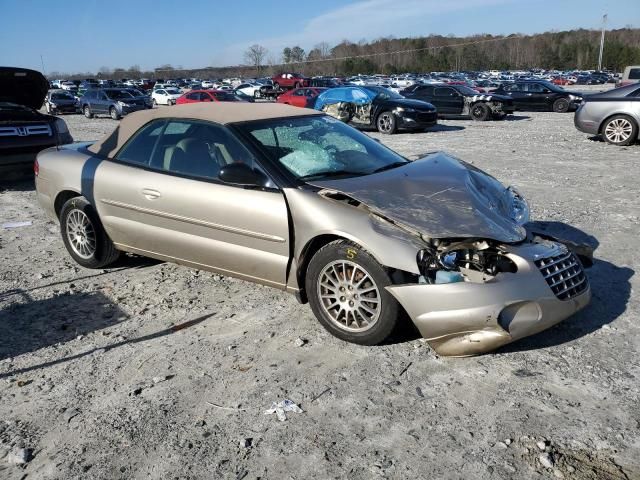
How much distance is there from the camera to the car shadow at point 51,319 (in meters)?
4.00

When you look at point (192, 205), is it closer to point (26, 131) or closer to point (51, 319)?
point (51, 319)

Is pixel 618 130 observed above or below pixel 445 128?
above

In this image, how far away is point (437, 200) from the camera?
12.7 ft

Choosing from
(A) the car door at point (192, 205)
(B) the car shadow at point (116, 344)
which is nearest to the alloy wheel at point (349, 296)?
(A) the car door at point (192, 205)

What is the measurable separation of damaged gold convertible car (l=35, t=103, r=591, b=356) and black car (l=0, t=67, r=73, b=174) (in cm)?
421

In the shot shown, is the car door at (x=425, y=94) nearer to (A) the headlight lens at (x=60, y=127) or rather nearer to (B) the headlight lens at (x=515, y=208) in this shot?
(A) the headlight lens at (x=60, y=127)

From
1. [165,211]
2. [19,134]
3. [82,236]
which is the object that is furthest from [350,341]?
[19,134]

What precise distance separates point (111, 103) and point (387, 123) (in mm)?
15384

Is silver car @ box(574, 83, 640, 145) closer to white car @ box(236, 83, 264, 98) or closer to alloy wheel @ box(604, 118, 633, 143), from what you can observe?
alloy wheel @ box(604, 118, 633, 143)

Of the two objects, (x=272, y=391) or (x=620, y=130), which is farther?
(x=620, y=130)

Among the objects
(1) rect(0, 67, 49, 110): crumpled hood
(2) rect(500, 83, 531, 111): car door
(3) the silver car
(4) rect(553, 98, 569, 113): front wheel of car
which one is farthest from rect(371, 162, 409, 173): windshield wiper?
(4) rect(553, 98, 569, 113): front wheel of car

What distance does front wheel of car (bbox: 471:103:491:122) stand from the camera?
825 inches

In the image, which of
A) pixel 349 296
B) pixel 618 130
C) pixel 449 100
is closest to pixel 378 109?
pixel 449 100

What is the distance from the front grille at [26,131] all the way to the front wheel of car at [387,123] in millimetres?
10589
